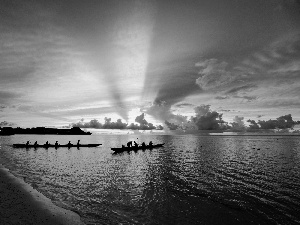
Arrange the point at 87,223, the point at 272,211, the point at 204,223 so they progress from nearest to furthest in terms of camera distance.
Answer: the point at 87,223 < the point at 204,223 < the point at 272,211

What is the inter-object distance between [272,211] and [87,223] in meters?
16.5

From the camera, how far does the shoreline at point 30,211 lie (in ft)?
40.9

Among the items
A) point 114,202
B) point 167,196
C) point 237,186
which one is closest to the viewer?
point 114,202

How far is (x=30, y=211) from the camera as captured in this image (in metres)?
13.9

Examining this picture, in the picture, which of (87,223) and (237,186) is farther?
(237,186)

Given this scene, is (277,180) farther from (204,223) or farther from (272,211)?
(204,223)

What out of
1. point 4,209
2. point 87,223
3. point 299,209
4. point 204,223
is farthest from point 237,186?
point 4,209

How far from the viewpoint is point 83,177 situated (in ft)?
93.6

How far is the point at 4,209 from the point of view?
534 inches

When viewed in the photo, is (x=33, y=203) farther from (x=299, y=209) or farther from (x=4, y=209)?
(x=299, y=209)

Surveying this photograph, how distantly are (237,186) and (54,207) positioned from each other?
22.5 metres

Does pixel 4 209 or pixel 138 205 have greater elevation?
pixel 4 209

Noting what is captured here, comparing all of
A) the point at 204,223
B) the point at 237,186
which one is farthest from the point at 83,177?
the point at 237,186

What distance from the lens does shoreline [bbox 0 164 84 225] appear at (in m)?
12.5
